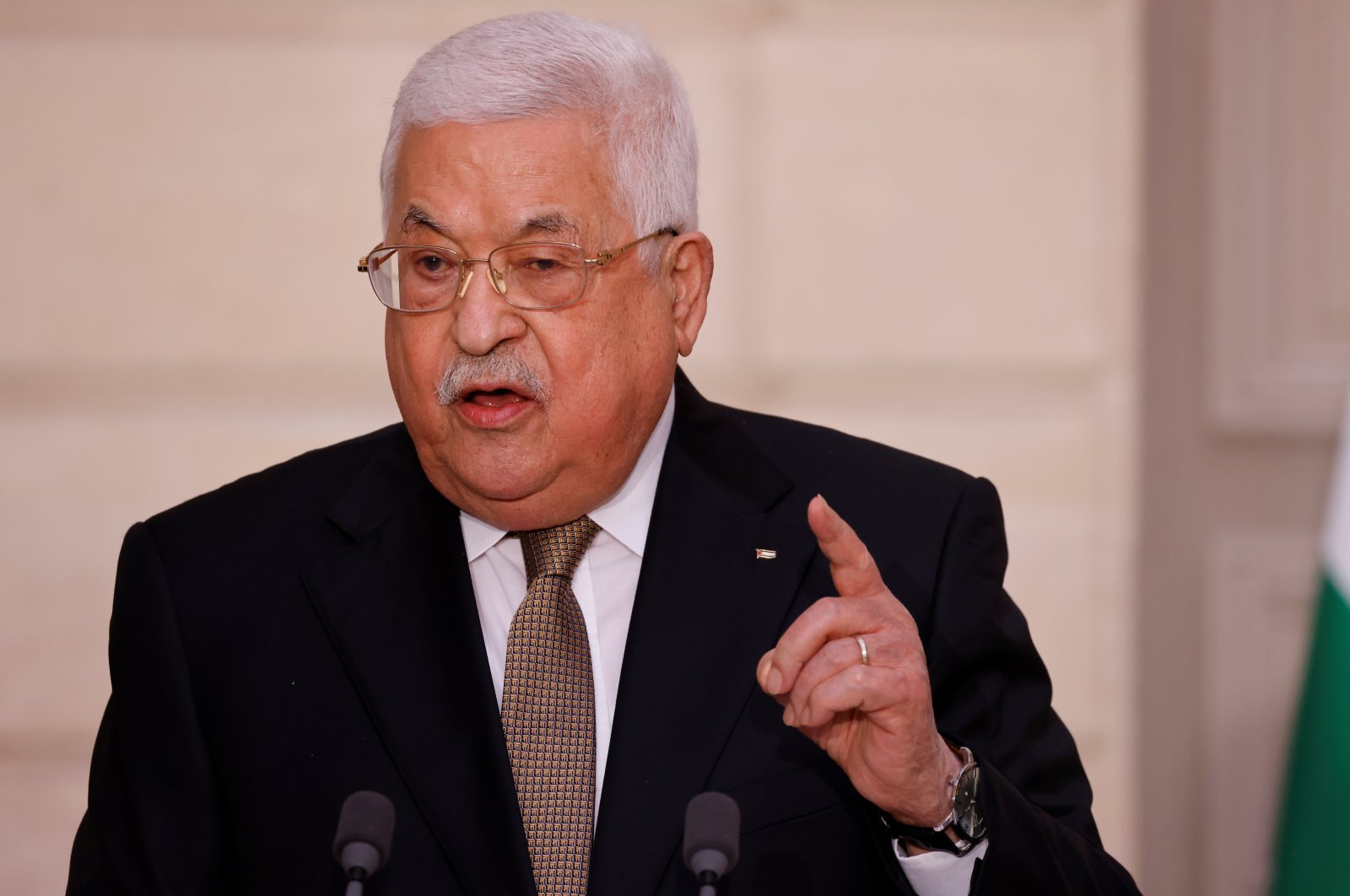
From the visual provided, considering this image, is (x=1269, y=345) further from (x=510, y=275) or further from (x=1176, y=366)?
(x=510, y=275)

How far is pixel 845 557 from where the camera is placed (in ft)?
4.49

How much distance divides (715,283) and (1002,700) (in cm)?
132

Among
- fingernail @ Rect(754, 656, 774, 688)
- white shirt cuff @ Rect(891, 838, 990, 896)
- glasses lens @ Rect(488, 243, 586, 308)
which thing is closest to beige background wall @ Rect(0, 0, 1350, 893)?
glasses lens @ Rect(488, 243, 586, 308)

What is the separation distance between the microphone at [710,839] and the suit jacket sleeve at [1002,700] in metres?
0.39

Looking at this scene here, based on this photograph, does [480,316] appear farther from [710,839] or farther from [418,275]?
[710,839]

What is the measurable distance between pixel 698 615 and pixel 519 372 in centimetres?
35

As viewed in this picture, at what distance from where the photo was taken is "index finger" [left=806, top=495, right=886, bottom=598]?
135 cm

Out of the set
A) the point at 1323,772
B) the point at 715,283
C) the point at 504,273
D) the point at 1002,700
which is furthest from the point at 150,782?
the point at 1323,772

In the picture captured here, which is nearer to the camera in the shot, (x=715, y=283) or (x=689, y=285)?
(x=689, y=285)

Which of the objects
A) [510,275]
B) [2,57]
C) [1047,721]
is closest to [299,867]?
[510,275]

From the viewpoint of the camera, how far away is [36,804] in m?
2.79

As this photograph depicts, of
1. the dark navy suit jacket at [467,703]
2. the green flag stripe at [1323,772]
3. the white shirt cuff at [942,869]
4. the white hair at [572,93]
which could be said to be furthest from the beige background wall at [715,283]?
the white shirt cuff at [942,869]

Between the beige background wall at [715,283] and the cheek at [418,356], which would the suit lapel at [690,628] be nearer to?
the cheek at [418,356]

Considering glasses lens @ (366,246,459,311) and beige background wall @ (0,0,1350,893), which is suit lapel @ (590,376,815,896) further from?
beige background wall @ (0,0,1350,893)
